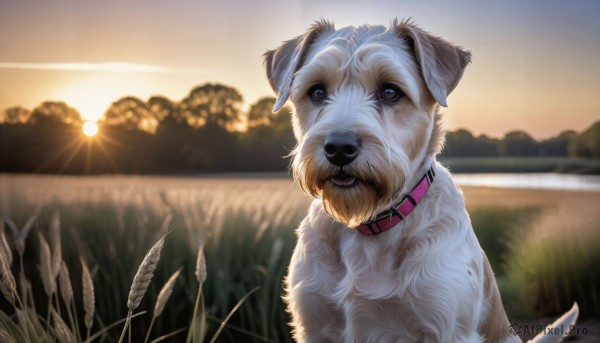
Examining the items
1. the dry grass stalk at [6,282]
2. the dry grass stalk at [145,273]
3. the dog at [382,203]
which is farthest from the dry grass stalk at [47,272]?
the dog at [382,203]

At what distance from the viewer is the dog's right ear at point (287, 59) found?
3.80 m

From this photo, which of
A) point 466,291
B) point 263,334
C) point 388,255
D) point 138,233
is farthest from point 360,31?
point 138,233

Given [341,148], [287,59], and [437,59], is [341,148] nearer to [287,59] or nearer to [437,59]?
[437,59]

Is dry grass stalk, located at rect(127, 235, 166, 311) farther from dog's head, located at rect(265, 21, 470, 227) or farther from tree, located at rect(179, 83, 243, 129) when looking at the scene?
tree, located at rect(179, 83, 243, 129)

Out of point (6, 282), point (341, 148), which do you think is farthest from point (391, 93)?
point (6, 282)

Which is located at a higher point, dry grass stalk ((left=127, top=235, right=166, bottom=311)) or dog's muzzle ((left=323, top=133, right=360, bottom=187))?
dog's muzzle ((left=323, top=133, right=360, bottom=187))

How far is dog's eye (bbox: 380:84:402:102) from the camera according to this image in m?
3.46

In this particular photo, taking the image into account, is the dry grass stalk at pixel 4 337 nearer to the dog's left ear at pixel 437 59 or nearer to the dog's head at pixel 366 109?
the dog's head at pixel 366 109

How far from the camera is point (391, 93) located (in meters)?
3.46

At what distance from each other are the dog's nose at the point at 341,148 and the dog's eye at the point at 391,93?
507mm

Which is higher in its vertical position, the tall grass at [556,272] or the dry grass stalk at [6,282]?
the dry grass stalk at [6,282]

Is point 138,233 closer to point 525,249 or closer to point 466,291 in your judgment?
point 466,291

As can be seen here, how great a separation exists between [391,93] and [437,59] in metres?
0.43

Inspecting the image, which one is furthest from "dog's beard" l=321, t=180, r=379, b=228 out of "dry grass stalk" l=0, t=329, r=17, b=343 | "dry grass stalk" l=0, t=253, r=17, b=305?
"dry grass stalk" l=0, t=329, r=17, b=343
